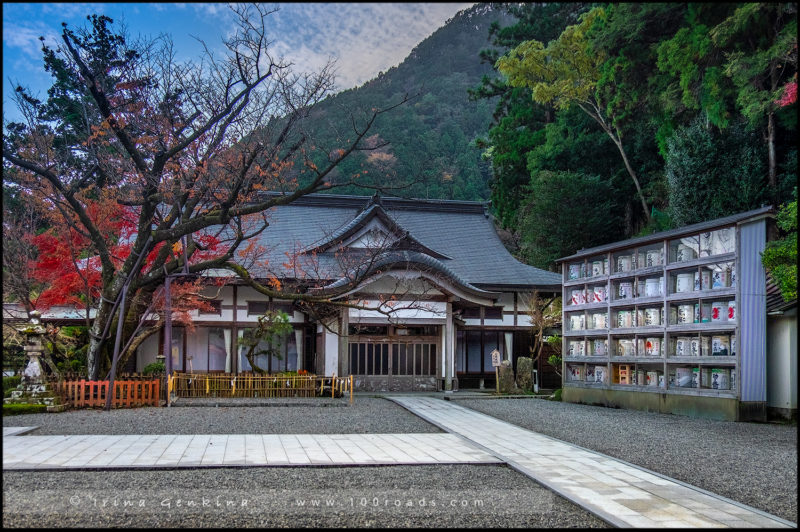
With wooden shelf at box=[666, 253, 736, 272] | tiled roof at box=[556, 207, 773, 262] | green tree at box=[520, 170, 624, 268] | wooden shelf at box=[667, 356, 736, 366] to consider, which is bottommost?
wooden shelf at box=[667, 356, 736, 366]

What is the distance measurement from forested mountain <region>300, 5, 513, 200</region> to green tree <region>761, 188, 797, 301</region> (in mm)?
22205

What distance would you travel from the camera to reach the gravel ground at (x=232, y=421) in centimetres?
1080

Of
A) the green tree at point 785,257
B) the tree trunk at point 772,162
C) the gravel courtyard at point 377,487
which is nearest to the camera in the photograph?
the gravel courtyard at point 377,487

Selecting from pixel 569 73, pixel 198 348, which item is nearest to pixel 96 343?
pixel 198 348

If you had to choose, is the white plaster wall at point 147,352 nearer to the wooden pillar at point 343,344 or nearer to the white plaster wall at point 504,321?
the wooden pillar at point 343,344

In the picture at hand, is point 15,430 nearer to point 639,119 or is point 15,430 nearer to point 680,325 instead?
point 680,325

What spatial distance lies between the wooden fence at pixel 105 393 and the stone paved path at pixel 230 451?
11.3 feet

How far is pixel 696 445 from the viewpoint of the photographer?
9.62 meters

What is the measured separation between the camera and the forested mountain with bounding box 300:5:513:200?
38.9 metres

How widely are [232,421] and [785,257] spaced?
9.76 m

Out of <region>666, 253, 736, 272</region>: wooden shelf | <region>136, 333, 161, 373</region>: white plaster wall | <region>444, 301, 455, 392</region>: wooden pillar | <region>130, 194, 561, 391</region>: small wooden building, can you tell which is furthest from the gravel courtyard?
<region>136, 333, 161, 373</region>: white plaster wall

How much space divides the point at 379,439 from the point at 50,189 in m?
9.14

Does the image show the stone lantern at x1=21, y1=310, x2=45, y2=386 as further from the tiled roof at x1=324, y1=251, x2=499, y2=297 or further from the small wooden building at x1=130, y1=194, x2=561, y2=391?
the tiled roof at x1=324, y1=251, x2=499, y2=297

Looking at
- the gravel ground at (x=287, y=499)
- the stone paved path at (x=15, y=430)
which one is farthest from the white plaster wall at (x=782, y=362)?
the stone paved path at (x=15, y=430)
